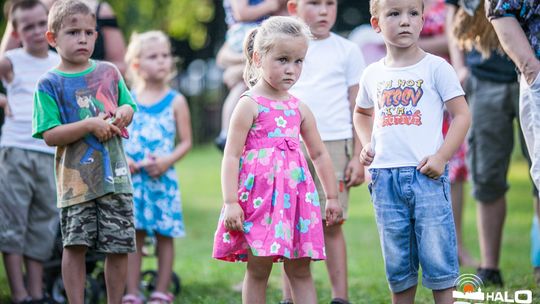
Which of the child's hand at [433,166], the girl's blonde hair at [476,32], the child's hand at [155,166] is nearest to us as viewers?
the child's hand at [433,166]

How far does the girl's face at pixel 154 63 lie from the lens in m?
5.92

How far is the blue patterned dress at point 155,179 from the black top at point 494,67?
82.2 inches

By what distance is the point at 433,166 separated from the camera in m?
3.89

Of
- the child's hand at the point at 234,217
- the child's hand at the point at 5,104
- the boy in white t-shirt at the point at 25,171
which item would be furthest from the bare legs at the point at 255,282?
the child's hand at the point at 5,104

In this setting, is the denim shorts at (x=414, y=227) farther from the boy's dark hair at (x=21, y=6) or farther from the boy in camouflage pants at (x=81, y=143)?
the boy's dark hair at (x=21, y=6)

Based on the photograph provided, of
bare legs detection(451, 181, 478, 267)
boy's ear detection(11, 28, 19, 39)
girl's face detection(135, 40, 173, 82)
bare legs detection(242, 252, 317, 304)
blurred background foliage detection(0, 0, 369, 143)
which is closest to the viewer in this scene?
bare legs detection(242, 252, 317, 304)

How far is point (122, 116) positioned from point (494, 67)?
2.59 meters

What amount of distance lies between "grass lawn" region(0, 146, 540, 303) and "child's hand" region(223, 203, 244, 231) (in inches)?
66.1

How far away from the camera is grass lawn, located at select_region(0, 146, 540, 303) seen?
5.94 m

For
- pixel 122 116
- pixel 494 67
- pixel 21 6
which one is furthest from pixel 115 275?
pixel 494 67

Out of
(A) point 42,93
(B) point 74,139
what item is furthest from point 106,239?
(A) point 42,93

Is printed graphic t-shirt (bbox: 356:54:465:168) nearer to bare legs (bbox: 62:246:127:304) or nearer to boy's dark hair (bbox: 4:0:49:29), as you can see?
bare legs (bbox: 62:246:127:304)

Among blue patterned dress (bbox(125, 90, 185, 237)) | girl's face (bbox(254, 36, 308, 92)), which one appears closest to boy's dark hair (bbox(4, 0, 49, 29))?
blue patterned dress (bbox(125, 90, 185, 237))

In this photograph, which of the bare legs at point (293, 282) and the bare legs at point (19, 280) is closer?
the bare legs at point (293, 282)
